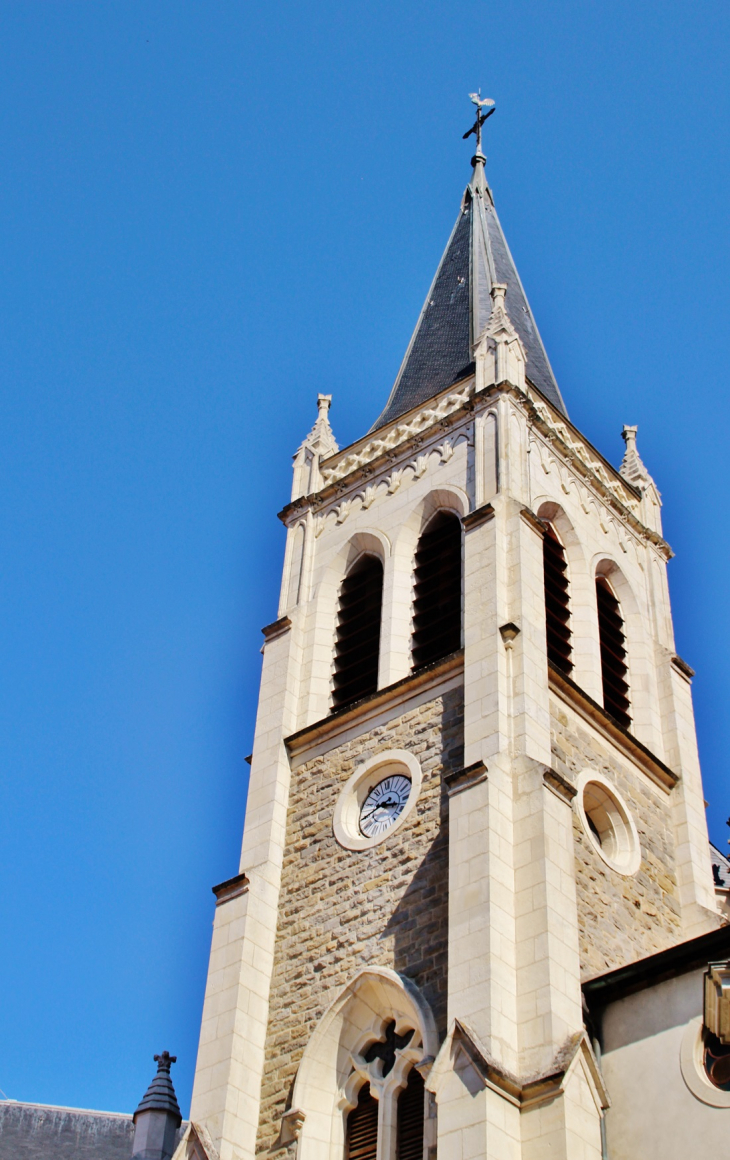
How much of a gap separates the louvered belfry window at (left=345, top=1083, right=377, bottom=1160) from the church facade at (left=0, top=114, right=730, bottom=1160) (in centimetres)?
4

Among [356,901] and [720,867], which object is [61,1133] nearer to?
[356,901]

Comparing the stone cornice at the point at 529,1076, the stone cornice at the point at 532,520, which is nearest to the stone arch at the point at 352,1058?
the stone cornice at the point at 529,1076

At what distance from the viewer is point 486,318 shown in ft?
105

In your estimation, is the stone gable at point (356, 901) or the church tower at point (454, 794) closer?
the church tower at point (454, 794)

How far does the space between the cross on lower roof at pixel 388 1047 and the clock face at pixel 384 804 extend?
303 cm

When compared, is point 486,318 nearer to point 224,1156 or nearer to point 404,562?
point 404,562

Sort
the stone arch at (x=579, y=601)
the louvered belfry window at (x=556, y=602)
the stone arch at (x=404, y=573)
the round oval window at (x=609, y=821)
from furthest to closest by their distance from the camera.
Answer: the stone arch at (x=579, y=601) → the louvered belfry window at (x=556, y=602) → the stone arch at (x=404, y=573) → the round oval window at (x=609, y=821)

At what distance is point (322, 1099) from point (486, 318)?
1704 cm

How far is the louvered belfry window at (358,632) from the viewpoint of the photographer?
25.9 metres

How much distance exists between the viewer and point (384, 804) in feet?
75.6

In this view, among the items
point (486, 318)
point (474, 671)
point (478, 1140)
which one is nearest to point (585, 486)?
point (486, 318)

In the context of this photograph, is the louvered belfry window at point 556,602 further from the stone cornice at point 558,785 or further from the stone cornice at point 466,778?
the stone cornice at point 466,778

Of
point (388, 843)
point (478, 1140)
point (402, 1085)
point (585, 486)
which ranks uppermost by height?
point (585, 486)

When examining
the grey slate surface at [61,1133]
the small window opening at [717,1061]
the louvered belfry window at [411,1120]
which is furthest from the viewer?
the grey slate surface at [61,1133]
